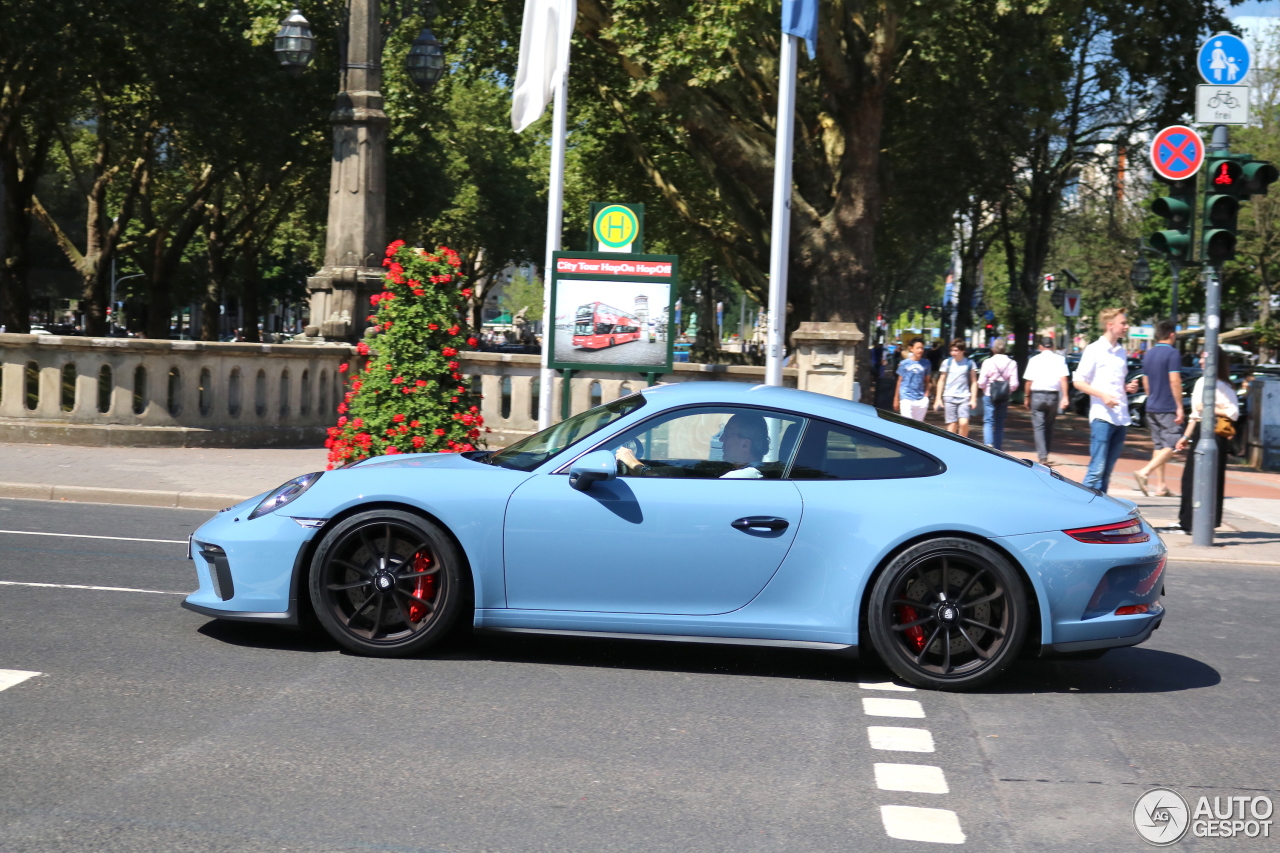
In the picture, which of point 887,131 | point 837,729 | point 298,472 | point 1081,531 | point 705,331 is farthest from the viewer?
point 705,331

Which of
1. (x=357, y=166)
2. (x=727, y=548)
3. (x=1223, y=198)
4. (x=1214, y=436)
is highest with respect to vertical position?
(x=357, y=166)

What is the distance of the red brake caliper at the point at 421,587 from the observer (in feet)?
20.9

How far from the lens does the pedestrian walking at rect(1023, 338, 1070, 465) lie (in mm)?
16312

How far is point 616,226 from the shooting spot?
14.1m

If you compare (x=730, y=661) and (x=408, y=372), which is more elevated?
(x=408, y=372)

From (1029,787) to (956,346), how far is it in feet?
45.8

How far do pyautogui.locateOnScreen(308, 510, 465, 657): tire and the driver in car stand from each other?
0.89 m

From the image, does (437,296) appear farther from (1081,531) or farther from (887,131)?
(887,131)

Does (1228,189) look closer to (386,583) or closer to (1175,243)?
(1175,243)

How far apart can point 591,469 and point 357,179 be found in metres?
12.3

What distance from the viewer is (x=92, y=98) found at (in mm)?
33781

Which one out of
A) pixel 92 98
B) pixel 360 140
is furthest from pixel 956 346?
pixel 92 98

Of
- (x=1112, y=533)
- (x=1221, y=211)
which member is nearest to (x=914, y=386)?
(x=1221, y=211)

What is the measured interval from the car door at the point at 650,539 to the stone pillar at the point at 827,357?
9943 millimetres
